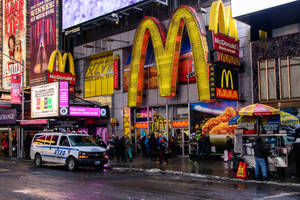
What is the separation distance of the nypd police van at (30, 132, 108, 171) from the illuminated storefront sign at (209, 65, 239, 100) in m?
7.54

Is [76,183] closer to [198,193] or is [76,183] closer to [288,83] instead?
[198,193]

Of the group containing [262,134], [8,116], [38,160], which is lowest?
[38,160]

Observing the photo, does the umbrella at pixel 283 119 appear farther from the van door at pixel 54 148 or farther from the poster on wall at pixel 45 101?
the poster on wall at pixel 45 101

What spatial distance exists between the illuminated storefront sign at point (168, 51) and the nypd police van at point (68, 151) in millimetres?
8334

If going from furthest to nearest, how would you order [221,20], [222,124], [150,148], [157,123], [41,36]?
[41,36] → [157,123] → [222,124] → [150,148] → [221,20]

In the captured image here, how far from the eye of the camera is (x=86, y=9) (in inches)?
1417

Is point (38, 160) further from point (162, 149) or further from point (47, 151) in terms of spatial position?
point (162, 149)

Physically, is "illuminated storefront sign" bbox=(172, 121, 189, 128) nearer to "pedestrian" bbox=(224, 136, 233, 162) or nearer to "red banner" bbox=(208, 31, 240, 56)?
"pedestrian" bbox=(224, 136, 233, 162)

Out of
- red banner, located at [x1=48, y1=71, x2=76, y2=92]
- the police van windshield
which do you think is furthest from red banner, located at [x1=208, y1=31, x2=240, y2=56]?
red banner, located at [x1=48, y1=71, x2=76, y2=92]

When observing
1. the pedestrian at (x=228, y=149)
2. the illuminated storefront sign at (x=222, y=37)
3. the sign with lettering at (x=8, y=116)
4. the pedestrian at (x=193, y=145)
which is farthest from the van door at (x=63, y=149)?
the sign with lettering at (x=8, y=116)

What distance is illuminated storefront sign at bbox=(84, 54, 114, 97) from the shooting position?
3428cm

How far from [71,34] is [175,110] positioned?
624 inches

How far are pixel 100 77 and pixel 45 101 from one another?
7477mm

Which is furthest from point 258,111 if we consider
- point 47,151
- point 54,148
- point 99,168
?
point 47,151
